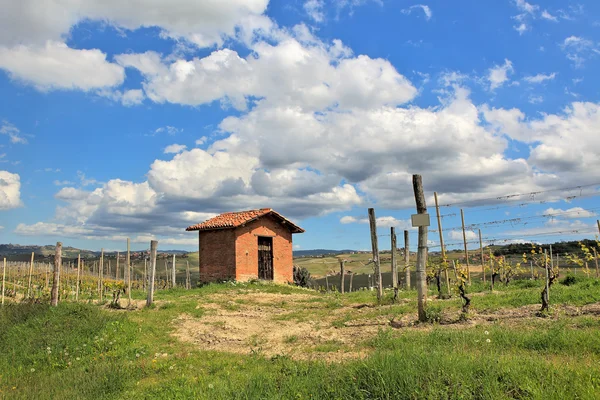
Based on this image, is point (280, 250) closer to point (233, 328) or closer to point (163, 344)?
point (233, 328)

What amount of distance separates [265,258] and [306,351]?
17636mm

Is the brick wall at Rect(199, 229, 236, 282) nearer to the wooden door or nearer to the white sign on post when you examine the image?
the wooden door

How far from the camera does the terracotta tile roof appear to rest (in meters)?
24.7

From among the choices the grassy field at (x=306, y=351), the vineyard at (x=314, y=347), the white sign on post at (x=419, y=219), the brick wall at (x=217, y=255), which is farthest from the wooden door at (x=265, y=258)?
the white sign on post at (x=419, y=219)

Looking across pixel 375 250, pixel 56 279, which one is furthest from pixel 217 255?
pixel 375 250

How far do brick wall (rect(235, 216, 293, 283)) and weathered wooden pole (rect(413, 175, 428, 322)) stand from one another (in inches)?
561

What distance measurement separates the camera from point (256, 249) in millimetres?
25562

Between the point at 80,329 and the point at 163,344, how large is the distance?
2660 millimetres

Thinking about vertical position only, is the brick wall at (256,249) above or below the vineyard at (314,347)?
above

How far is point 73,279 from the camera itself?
30.1 m

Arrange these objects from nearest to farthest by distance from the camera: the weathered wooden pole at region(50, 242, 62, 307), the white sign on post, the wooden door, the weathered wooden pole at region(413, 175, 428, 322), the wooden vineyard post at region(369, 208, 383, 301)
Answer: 1. the weathered wooden pole at region(413, 175, 428, 322)
2. the white sign on post
3. the weathered wooden pole at region(50, 242, 62, 307)
4. the wooden vineyard post at region(369, 208, 383, 301)
5. the wooden door

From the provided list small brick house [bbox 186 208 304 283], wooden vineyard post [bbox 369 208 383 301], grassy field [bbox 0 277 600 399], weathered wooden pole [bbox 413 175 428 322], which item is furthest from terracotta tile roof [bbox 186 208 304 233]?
weathered wooden pole [bbox 413 175 428 322]

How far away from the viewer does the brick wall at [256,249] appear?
80.6ft

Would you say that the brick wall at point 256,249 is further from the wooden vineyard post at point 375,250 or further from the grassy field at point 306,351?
the wooden vineyard post at point 375,250
